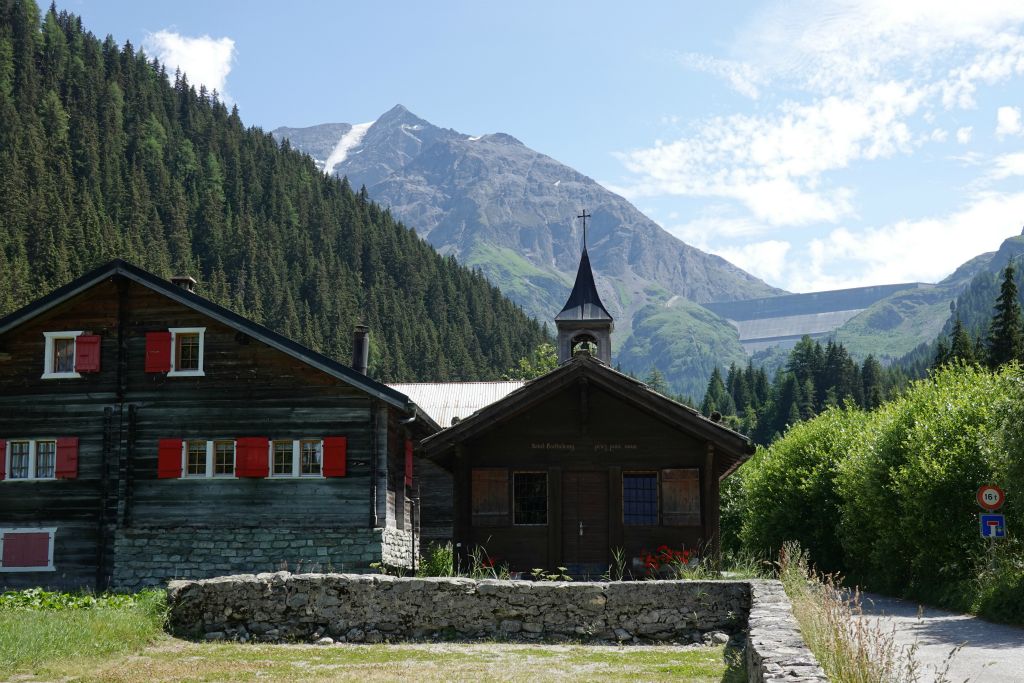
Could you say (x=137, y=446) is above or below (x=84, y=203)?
below

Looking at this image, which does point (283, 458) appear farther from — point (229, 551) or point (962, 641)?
point (962, 641)

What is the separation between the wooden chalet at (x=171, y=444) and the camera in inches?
1217

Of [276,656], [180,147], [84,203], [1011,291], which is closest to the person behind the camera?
[276,656]

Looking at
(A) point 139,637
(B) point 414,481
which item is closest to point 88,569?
(B) point 414,481

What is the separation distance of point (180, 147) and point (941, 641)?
177 meters

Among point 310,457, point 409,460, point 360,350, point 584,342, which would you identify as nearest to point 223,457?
point 310,457

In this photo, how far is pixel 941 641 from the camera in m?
18.4

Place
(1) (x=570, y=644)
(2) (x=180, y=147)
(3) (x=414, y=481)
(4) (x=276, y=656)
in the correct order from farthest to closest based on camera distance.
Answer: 1. (2) (x=180, y=147)
2. (3) (x=414, y=481)
3. (1) (x=570, y=644)
4. (4) (x=276, y=656)

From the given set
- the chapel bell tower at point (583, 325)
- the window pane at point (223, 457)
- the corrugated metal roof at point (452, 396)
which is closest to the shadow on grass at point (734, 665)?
the window pane at point (223, 457)

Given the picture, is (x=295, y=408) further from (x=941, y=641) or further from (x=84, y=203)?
(x=84, y=203)

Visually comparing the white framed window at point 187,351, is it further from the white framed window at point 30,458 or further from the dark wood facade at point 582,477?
the dark wood facade at point 582,477

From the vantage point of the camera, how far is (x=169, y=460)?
1226 inches

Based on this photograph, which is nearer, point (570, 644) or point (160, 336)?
point (570, 644)

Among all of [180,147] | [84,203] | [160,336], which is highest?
[180,147]
